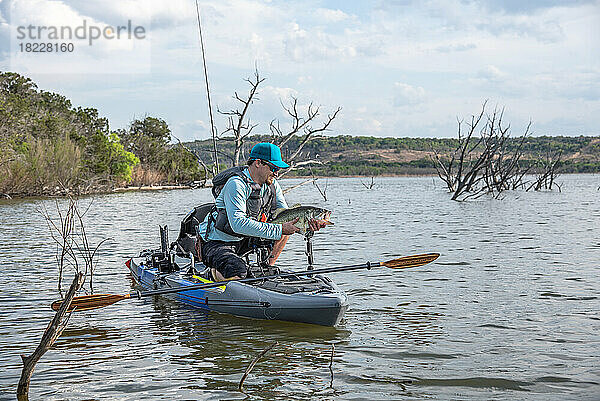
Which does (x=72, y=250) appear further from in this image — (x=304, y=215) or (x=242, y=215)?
(x=304, y=215)

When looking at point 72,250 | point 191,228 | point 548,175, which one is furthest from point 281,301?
point 548,175

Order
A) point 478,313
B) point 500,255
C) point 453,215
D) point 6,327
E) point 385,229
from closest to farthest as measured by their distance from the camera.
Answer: point 6,327, point 478,313, point 500,255, point 385,229, point 453,215

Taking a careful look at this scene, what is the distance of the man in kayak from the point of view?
7.63 metres

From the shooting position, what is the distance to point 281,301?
24.6ft

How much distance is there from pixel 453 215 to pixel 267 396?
2268 centimetres

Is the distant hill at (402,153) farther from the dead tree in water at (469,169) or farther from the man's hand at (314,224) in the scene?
the man's hand at (314,224)

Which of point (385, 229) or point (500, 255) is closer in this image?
point (500, 255)

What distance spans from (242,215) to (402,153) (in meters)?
122

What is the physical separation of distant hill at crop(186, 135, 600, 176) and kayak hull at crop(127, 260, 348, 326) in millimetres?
87698

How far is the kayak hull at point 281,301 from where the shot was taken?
7352 mm

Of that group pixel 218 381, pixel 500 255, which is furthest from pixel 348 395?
pixel 500 255

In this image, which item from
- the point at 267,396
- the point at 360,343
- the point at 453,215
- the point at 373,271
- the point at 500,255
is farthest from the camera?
the point at 453,215

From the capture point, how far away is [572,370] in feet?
19.8

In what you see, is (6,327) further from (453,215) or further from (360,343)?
(453,215)
